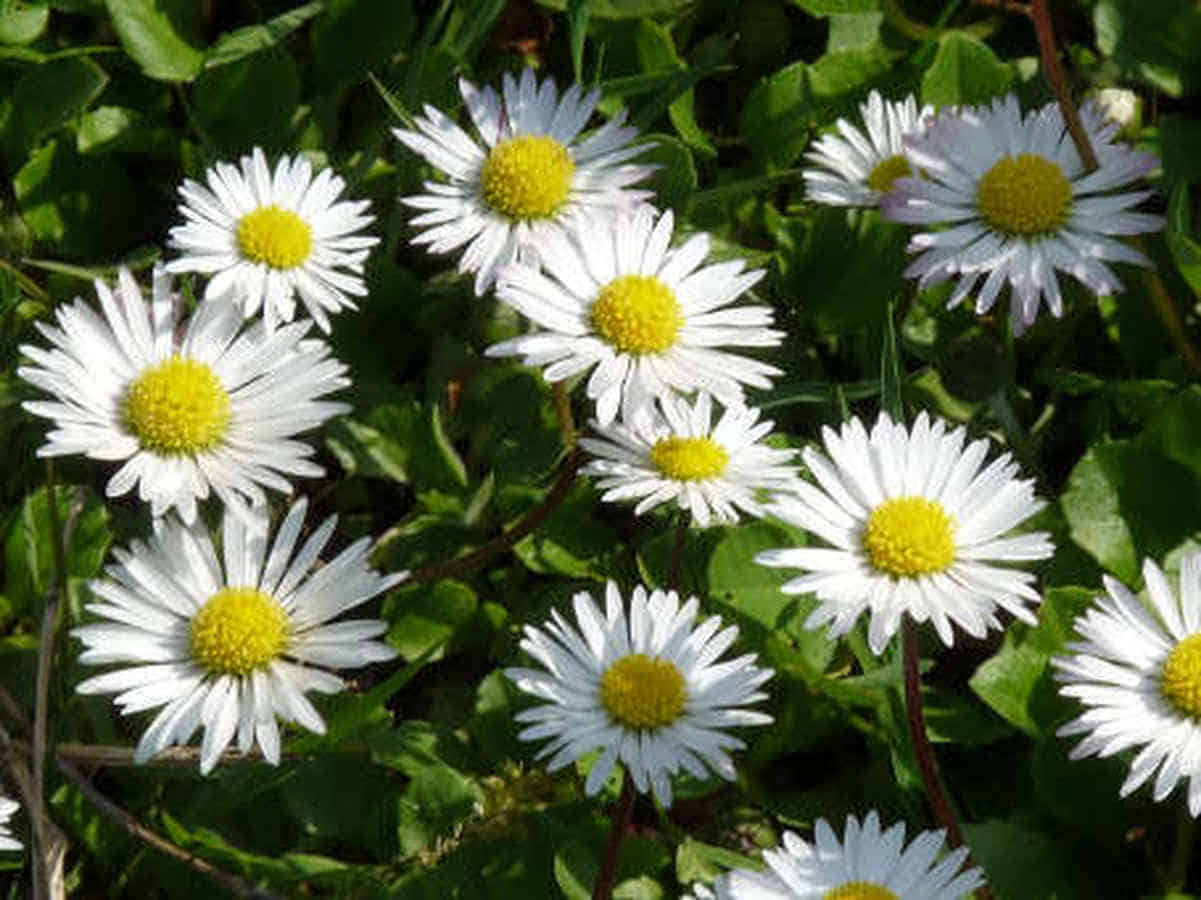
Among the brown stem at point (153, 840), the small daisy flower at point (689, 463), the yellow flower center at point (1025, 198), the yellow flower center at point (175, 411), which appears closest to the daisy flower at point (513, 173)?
the small daisy flower at point (689, 463)

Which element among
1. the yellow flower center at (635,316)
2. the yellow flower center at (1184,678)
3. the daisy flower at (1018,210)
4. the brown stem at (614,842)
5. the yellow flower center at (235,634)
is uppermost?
the daisy flower at (1018,210)

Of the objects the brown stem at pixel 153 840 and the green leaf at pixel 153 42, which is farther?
the green leaf at pixel 153 42

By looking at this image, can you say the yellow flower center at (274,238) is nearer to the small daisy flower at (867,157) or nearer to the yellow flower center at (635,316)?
the yellow flower center at (635,316)

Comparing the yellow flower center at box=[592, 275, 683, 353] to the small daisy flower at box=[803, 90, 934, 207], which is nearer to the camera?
the yellow flower center at box=[592, 275, 683, 353]

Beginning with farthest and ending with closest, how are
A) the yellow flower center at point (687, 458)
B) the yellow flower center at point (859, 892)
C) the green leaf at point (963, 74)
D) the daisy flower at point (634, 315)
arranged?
the green leaf at point (963, 74) < the yellow flower center at point (687, 458) < the daisy flower at point (634, 315) < the yellow flower center at point (859, 892)

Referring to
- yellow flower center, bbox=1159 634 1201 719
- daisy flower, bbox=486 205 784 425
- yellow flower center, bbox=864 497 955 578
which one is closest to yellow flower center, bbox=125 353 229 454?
daisy flower, bbox=486 205 784 425

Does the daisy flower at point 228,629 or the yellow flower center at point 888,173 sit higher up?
the yellow flower center at point 888,173

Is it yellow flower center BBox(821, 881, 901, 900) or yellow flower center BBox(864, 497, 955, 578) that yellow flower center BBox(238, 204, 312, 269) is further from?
yellow flower center BBox(821, 881, 901, 900)
